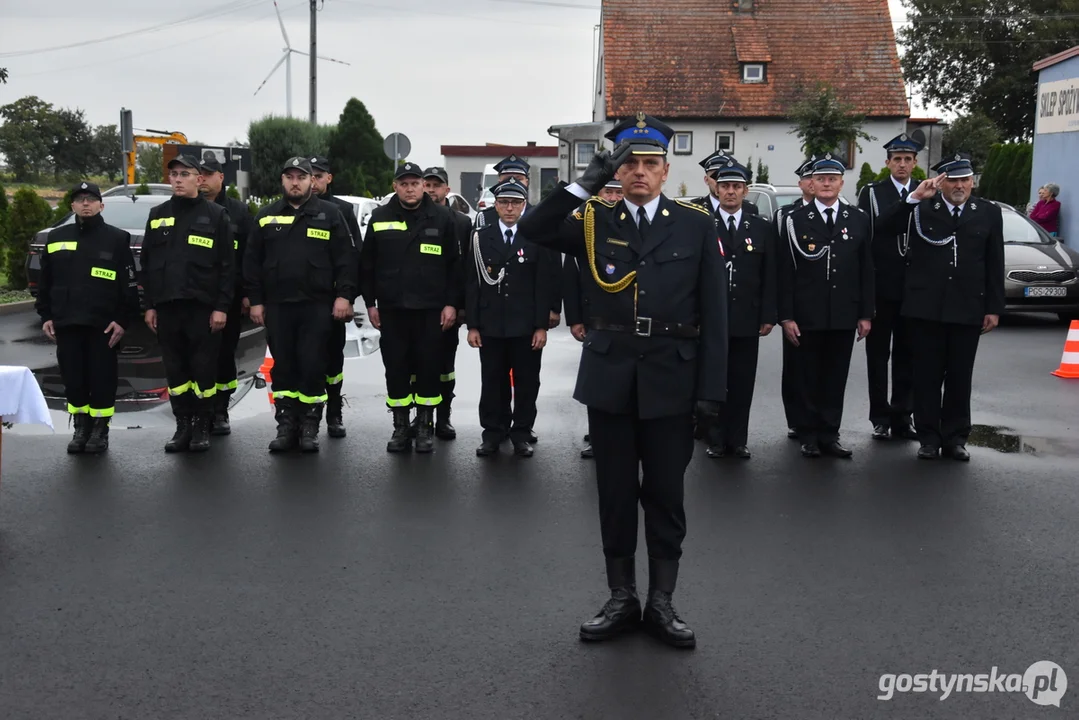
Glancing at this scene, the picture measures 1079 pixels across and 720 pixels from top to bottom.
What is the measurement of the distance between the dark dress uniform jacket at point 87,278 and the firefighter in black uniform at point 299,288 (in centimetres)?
91

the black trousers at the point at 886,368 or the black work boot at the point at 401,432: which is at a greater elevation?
the black trousers at the point at 886,368

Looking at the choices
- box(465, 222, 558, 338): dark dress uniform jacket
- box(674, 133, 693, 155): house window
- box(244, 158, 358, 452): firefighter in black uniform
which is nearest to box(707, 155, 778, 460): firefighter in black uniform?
box(465, 222, 558, 338): dark dress uniform jacket

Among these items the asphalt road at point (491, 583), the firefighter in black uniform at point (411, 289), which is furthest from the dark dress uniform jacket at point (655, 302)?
the firefighter in black uniform at point (411, 289)

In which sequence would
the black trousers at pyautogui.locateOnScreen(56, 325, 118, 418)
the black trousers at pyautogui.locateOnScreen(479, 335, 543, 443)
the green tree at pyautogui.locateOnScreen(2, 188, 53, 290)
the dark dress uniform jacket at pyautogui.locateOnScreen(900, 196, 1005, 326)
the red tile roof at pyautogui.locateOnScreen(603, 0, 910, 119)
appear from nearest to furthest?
the dark dress uniform jacket at pyautogui.locateOnScreen(900, 196, 1005, 326)
the black trousers at pyautogui.locateOnScreen(56, 325, 118, 418)
the black trousers at pyautogui.locateOnScreen(479, 335, 543, 443)
the green tree at pyautogui.locateOnScreen(2, 188, 53, 290)
the red tile roof at pyautogui.locateOnScreen(603, 0, 910, 119)

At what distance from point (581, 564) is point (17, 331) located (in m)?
12.1

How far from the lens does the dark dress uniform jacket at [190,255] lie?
8.68 metres

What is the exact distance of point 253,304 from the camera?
884 centimetres

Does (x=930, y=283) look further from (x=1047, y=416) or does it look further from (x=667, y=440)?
(x=667, y=440)

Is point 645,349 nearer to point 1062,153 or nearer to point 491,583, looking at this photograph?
point 491,583

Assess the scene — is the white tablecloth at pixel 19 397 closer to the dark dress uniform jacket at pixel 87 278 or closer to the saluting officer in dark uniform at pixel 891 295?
the dark dress uniform jacket at pixel 87 278

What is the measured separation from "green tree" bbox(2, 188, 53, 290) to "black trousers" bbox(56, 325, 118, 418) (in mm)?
12590

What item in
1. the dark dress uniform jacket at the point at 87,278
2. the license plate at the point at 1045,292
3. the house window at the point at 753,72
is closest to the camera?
the dark dress uniform jacket at the point at 87,278

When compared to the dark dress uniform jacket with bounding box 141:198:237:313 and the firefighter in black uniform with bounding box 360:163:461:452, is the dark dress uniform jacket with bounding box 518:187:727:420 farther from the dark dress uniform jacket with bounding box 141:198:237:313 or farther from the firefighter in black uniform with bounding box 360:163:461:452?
the dark dress uniform jacket with bounding box 141:198:237:313

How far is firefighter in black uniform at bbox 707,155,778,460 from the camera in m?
8.68
